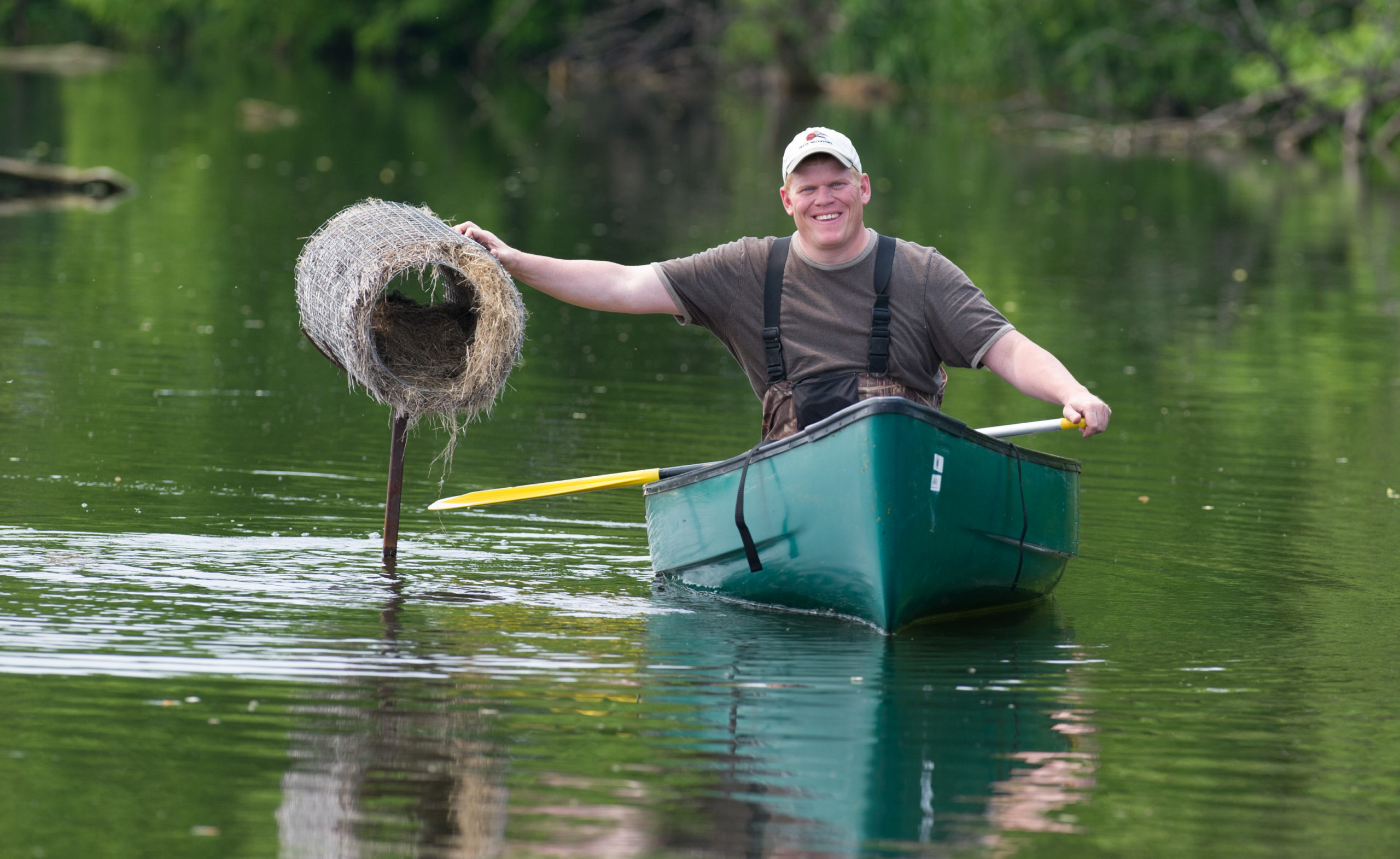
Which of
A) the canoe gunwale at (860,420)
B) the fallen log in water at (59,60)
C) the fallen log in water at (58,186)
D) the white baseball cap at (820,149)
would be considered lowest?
the canoe gunwale at (860,420)

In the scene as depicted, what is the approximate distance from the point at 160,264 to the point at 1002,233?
8666 millimetres

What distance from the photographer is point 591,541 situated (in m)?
7.70

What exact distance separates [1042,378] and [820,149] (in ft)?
3.42

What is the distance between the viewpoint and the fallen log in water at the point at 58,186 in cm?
1933

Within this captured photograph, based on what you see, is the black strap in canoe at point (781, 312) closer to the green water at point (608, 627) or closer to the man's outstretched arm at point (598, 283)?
the man's outstretched arm at point (598, 283)

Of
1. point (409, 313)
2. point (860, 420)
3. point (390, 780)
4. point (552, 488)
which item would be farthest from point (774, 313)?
point (390, 780)

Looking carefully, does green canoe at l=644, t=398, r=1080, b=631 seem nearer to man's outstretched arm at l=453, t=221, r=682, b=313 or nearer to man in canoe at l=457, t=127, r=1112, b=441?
man in canoe at l=457, t=127, r=1112, b=441

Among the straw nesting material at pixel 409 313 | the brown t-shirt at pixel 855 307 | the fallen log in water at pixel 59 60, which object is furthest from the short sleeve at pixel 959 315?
the fallen log in water at pixel 59 60

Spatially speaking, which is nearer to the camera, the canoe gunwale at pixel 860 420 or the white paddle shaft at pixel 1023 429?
the canoe gunwale at pixel 860 420

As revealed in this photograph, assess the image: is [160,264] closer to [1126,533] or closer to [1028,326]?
[1028,326]

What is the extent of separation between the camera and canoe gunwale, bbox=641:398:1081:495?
6.20m

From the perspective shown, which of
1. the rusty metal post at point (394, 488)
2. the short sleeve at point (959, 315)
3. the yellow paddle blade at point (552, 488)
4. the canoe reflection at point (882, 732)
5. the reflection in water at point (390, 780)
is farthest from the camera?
the yellow paddle blade at point (552, 488)

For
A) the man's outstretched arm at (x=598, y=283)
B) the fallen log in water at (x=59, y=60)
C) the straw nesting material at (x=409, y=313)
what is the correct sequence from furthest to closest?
the fallen log in water at (x=59, y=60), the man's outstretched arm at (x=598, y=283), the straw nesting material at (x=409, y=313)

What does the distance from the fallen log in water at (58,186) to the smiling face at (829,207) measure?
13755mm
